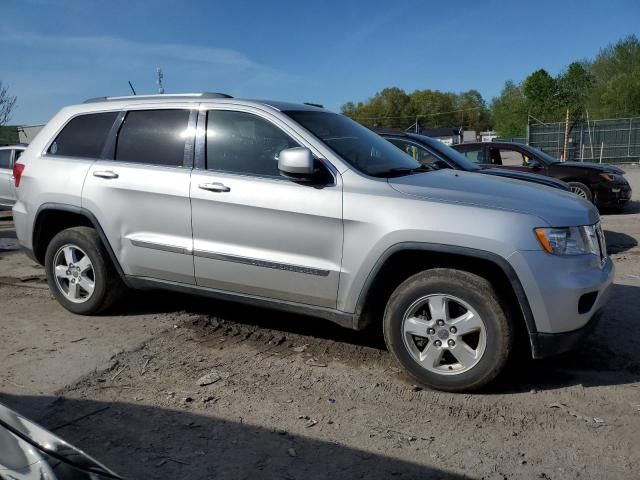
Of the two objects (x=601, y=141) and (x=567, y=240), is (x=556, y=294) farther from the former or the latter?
(x=601, y=141)

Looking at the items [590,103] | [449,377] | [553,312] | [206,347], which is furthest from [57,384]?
[590,103]

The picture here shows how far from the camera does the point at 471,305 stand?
3533 mm

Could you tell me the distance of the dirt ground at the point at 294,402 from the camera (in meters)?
2.92

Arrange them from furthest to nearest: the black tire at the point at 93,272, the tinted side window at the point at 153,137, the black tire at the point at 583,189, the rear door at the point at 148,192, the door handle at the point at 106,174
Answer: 1. the black tire at the point at 583,189
2. the black tire at the point at 93,272
3. the door handle at the point at 106,174
4. the tinted side window at the point at 153,137
5. the rear door at the point at 148,192

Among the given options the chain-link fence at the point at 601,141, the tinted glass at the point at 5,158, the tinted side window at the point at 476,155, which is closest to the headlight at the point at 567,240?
the tinted side window at the point at 476,155

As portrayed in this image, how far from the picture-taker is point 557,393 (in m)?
3.70

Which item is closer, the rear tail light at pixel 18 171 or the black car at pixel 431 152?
the rear tail light at pixel 18 171

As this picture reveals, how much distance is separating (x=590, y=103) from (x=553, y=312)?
51.9 m

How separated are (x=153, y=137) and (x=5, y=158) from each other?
9.72 m

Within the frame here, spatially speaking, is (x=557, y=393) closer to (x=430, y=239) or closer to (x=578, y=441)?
(x=578, y=441)

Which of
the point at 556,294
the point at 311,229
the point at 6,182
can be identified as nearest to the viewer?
the point at 556,294

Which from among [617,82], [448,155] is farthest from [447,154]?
[617,82]

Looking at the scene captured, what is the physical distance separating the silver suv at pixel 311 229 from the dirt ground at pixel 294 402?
1.08 ft

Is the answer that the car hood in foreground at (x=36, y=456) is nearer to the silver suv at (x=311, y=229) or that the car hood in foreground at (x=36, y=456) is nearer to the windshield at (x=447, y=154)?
the silver suv at (x=311, y=229)
